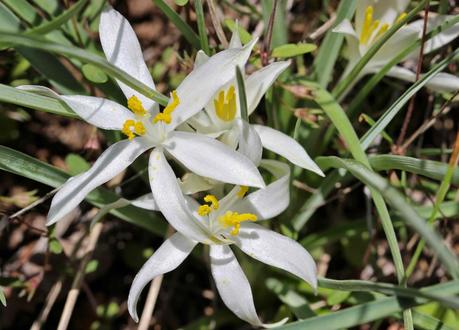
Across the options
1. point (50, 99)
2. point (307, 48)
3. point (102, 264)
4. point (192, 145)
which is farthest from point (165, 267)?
point (102, 264)

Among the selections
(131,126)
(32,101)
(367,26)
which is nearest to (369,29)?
(367,26)

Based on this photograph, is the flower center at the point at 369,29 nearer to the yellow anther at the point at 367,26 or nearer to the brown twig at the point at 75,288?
the yellow anther at the point at 367,26

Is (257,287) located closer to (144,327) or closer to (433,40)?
(144,327)

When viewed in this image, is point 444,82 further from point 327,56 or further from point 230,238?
point 230,238

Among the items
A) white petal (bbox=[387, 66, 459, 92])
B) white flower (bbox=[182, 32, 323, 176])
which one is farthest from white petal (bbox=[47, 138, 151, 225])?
white petal (bbox=[387, 66, 459, 92])

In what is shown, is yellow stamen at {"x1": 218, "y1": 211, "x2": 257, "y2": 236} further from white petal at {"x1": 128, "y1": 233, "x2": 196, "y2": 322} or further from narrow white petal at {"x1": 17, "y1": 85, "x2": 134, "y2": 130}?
narrow white petal at {"x1": 17, "y1": 85, "x2": 134, "y2": 130}
